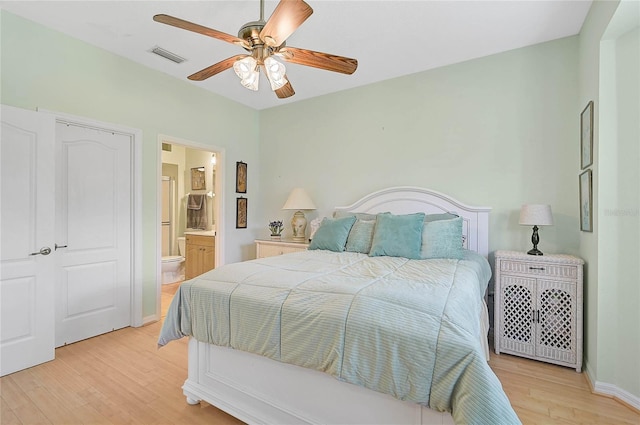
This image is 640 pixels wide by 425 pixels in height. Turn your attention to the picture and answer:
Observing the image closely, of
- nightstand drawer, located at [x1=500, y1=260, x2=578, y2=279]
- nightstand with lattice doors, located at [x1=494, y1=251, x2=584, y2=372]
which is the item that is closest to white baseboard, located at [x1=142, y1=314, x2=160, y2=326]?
nightstand with lattice doors, located at [x1=494, y1=251, x2=584, y2=372]

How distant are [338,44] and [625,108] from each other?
2209mm

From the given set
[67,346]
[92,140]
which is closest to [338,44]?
[92,140]

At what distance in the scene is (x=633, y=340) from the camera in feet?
6.53

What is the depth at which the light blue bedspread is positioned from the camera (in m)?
1.12

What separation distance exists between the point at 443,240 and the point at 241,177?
2.98 metres

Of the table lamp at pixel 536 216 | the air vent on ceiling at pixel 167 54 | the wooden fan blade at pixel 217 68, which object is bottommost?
the table lamp at pixel 536 216

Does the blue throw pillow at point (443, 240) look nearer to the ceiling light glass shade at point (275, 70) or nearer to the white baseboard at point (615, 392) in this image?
the white baseboard at point (615, 392)

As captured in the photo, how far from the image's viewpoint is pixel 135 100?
3.24 m

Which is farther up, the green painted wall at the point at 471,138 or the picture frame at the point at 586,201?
the green painted wall at the point at 471,138

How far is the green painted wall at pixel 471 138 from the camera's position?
9.10ft

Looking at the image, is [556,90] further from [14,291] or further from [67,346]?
[67,346]

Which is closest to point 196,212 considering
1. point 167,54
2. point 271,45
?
point 167,54

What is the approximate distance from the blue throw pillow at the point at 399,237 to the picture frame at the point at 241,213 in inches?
91.0

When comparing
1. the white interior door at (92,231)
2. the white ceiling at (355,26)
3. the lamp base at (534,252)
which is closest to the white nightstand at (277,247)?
the white interior door at (92,231)
